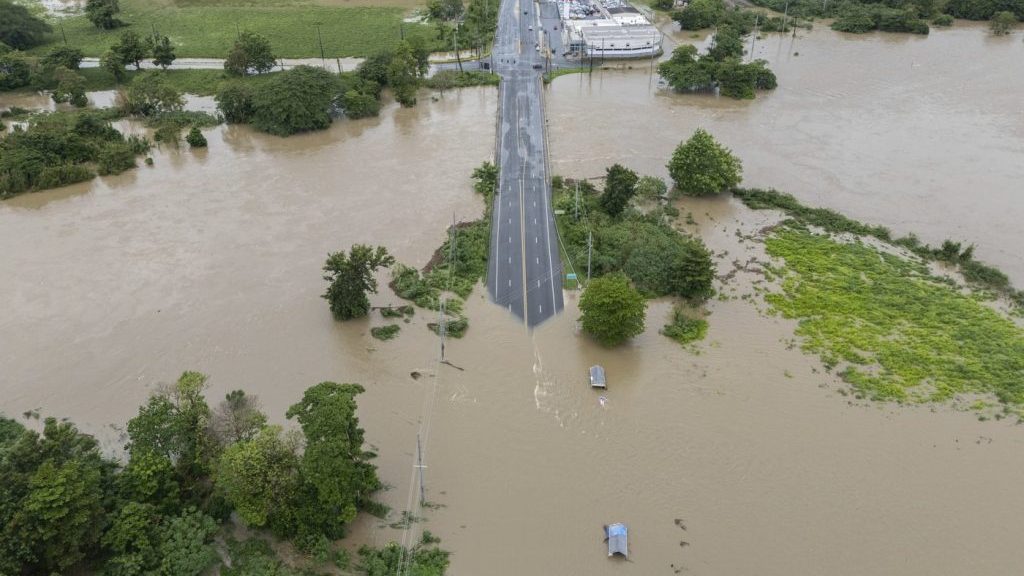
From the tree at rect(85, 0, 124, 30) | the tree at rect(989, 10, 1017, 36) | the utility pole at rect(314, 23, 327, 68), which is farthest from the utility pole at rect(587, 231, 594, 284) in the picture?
the tree at rect(85, 0, 124, 30)

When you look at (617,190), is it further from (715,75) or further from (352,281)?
(715,75)

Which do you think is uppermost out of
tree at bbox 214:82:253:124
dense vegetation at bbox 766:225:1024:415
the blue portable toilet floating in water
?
tree at bbox 214:82:253:124

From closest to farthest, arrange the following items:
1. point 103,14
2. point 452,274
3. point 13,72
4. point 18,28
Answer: point 452,274, point 13,72, point 18,28, point 103,14

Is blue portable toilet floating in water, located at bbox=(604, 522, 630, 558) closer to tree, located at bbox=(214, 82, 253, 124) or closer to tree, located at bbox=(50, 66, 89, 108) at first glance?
tree, located at bbox=(214, 82, 253, 124)

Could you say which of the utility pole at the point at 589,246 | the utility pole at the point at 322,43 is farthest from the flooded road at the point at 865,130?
the utility pole at the point at 322,43

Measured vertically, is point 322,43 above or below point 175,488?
above

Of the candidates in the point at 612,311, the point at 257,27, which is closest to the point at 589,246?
the point at 612,311

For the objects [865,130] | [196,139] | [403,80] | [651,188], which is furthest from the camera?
[403,80]
